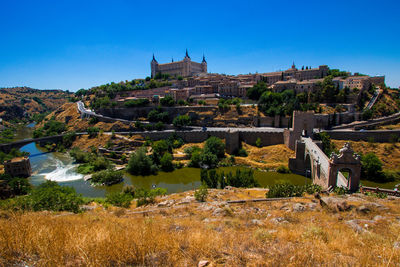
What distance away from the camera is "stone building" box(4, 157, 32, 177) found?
23.5 metres

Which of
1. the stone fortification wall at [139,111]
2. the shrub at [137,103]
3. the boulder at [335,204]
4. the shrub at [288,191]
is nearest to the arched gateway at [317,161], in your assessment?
the shrub at [288,191]

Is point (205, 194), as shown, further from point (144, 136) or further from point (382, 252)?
point (144, 136)

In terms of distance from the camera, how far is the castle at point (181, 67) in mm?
68500

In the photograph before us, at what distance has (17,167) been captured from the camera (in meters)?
23.8

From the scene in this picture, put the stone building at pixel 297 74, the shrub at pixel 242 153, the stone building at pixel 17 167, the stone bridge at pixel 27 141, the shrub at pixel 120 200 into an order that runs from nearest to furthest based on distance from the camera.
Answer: the shrub at pixel 120 200 → the stone building at pixel 17 167 → the shrub at pixel 242 153 → the stone bridge at pixel 27 141 → the stone building at pixel 297 74

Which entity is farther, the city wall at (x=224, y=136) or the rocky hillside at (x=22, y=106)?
the rocky hillside at (x=22, y=106)

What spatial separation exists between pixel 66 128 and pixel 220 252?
157ft

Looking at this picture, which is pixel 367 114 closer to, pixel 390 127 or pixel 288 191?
pixel 390 127

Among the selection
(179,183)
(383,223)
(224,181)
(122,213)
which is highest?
(383,223)

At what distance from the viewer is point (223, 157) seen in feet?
85.8

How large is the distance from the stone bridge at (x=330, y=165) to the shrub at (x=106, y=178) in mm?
17669

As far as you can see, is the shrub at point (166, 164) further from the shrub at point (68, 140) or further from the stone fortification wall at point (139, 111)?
the shrub at point (68, 140)

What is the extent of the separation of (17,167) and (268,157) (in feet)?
91.5


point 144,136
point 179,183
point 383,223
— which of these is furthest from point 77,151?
point 383,223
